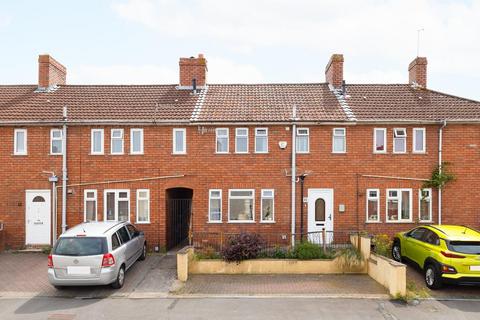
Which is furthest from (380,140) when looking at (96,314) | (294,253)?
(96,314)

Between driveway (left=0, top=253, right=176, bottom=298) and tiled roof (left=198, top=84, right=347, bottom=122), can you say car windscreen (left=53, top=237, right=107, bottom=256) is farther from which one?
tiled roof (left=198, top=84, right=347, bottom=122)

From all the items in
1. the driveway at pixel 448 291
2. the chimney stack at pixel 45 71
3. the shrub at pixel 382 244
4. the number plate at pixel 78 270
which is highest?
the chimney stack at pixel 45 71

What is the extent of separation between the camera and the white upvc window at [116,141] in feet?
52.6

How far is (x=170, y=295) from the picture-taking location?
35.5 feet

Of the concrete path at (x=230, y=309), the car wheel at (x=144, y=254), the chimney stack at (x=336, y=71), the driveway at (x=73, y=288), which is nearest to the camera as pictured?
the concrete path at (x=230, y=309)

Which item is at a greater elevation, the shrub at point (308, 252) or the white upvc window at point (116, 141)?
the white upvc window at point (116, 141)

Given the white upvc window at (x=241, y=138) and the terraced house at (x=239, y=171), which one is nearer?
the terraced house at (x=239, y=171)

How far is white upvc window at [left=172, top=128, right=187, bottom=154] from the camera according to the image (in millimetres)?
15992

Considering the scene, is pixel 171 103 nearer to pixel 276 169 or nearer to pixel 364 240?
pixel 276 169

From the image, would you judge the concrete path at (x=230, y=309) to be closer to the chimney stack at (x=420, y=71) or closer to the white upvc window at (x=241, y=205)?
the white upvc window at (x=241, y=205)

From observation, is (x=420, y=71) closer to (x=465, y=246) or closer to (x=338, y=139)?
(x=338, y=139)

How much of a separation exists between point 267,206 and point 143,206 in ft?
15.5

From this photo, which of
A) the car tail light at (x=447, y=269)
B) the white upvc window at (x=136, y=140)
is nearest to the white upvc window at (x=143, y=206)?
the white upvc window at (x=136, y=140)

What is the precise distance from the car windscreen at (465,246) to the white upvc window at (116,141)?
11.6m
